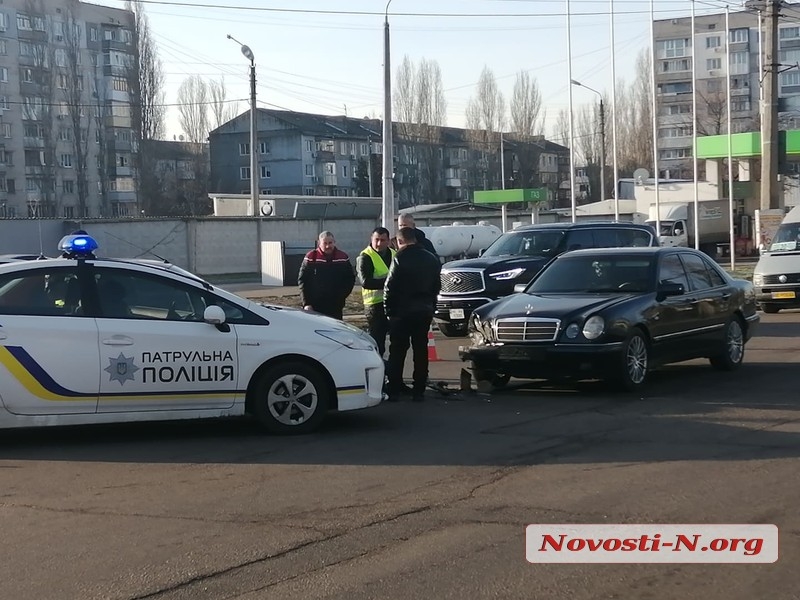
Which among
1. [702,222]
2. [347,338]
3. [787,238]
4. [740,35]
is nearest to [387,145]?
[787,238]

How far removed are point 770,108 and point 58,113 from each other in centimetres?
5696

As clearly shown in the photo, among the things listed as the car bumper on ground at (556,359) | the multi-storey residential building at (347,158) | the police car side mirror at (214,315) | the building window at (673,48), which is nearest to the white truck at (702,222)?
the multi-storey residential building at (347,158)

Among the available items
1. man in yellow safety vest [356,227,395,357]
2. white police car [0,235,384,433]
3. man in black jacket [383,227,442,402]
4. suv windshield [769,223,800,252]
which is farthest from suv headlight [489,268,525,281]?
white police car [0,235,384,433]

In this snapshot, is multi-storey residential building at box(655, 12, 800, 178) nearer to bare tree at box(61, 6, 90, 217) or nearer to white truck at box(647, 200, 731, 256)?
white truck at box(647, 200, 731, 256)

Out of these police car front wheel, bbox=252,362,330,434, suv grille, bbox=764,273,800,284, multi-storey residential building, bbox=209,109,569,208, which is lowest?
police car front wheel, bbox=252,362,330,434

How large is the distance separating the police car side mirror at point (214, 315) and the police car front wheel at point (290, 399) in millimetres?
605

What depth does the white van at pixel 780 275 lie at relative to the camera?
2064cm

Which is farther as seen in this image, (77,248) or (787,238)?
(787,238)

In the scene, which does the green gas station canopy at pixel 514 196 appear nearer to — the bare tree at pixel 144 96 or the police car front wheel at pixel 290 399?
the bare tree at pixel 144 96

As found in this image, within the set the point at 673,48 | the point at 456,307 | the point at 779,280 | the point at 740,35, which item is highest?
the point at 740,35

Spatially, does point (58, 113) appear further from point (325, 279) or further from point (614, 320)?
point (614, 320)

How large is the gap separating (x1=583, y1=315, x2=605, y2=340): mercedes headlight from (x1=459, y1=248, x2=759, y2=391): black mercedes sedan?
0.4 inches

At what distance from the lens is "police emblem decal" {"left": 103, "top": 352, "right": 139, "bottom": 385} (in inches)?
347

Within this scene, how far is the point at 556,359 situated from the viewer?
11.0 metres
